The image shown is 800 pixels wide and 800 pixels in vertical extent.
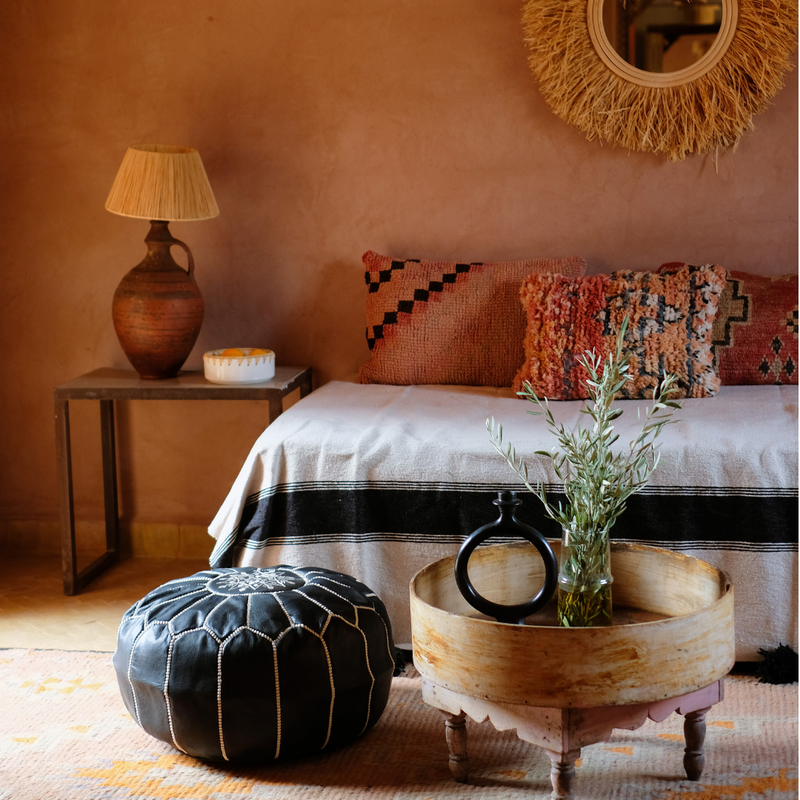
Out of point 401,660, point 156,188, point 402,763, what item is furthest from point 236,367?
point 402,763

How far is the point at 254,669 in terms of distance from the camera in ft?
5.72

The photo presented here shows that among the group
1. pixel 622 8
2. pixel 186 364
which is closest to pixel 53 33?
pixel 186 364

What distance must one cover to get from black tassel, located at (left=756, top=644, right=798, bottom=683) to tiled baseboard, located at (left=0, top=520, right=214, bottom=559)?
1.94 metres

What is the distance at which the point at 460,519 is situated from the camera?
2.26 metres

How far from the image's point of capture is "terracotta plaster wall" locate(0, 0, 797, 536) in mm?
3080

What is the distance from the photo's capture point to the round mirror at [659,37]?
293 centimetres

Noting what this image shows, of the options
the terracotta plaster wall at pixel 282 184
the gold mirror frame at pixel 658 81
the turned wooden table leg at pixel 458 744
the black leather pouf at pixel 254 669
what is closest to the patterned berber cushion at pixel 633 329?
the terracotta plaster wall at pixel 282 184

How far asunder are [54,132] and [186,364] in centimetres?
92

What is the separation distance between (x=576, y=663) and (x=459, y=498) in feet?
2.93

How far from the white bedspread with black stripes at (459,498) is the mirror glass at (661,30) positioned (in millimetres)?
1213

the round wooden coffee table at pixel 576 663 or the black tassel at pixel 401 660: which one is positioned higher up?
the round wooden coffee table at pixel 576 663

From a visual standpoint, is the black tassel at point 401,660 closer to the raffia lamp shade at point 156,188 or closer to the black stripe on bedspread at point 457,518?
the black stripe on bedspread at point 457,518

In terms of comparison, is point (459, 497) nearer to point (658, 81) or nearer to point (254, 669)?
point (254, 669)

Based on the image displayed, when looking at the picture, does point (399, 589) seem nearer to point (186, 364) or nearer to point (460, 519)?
point (460, 519)
